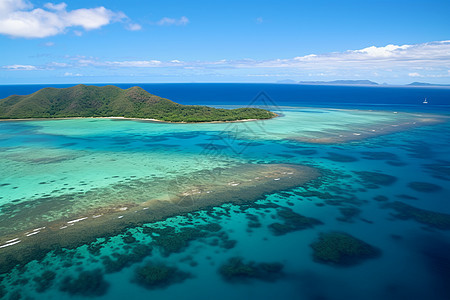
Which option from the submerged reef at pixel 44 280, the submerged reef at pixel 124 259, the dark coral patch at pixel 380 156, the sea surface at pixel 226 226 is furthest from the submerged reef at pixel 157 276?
the dark coral patch at pixel 380 156

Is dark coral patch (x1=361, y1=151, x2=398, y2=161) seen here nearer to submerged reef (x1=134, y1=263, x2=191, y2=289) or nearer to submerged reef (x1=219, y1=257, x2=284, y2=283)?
submerged reef (x1=219, y1=257, x2=284, y2=283)

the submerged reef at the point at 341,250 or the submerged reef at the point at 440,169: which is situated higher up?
the submerged reef at the point at 440,169

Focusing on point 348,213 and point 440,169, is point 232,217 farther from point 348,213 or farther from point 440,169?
point 440,169

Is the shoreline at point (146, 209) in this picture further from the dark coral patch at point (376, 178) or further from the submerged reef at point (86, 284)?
the dark coral patch at point (376, 178)

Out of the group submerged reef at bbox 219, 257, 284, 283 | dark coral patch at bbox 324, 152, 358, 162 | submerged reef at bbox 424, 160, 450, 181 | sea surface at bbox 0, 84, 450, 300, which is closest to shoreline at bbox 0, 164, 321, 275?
sea surface at bbox 0, 84, 450, 300

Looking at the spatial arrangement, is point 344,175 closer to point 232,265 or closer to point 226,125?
point 232,265

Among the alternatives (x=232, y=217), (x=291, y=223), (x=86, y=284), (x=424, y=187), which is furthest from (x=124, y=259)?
(x=424, y=187)
